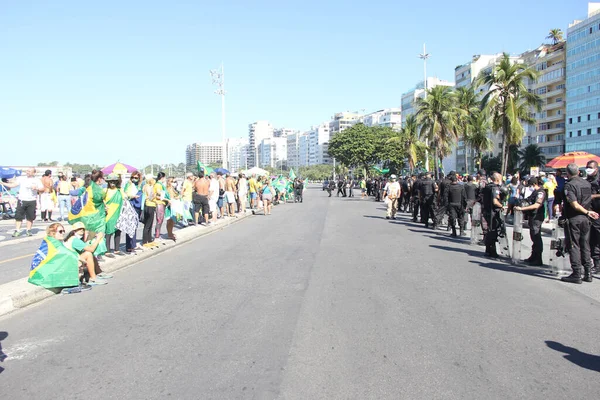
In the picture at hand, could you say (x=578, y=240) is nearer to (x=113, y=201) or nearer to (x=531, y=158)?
(x=113, y=201)

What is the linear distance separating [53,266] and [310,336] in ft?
14.3

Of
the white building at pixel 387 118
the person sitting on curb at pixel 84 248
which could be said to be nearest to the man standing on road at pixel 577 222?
the person sitting on curb at pixel 84 248

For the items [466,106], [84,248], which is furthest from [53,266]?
[466,106]

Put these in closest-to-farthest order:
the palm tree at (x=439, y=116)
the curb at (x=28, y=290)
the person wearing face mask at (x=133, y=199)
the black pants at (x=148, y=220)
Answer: the curb at (x=28, y=290)
the person wearing face mask at (x=133, y=199)
the black pants at (x=148, y=220)
the palm tree at (x=439, y=116)

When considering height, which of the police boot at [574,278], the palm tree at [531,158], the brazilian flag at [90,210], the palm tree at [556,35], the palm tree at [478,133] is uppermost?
the palm tree at [556,35]

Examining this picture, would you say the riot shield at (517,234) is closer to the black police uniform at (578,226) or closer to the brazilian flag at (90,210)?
the black police uniform at (578,226)

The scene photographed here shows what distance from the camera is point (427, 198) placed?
17.7 m

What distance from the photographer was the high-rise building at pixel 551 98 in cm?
7488

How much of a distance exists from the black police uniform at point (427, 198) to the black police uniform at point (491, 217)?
5.89 m

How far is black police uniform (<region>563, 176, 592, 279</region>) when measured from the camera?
326 inches

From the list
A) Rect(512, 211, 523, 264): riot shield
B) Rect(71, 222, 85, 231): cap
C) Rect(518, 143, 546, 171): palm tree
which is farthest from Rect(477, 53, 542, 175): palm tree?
Rect(518, 143, 546, 171): palm tree

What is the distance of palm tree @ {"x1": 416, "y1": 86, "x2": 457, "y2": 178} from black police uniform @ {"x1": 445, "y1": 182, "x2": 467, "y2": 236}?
23722mm

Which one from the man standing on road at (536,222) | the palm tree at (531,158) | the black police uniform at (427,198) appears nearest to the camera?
the man standing on road at (536,222)

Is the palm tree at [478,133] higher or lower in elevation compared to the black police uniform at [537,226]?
higher
